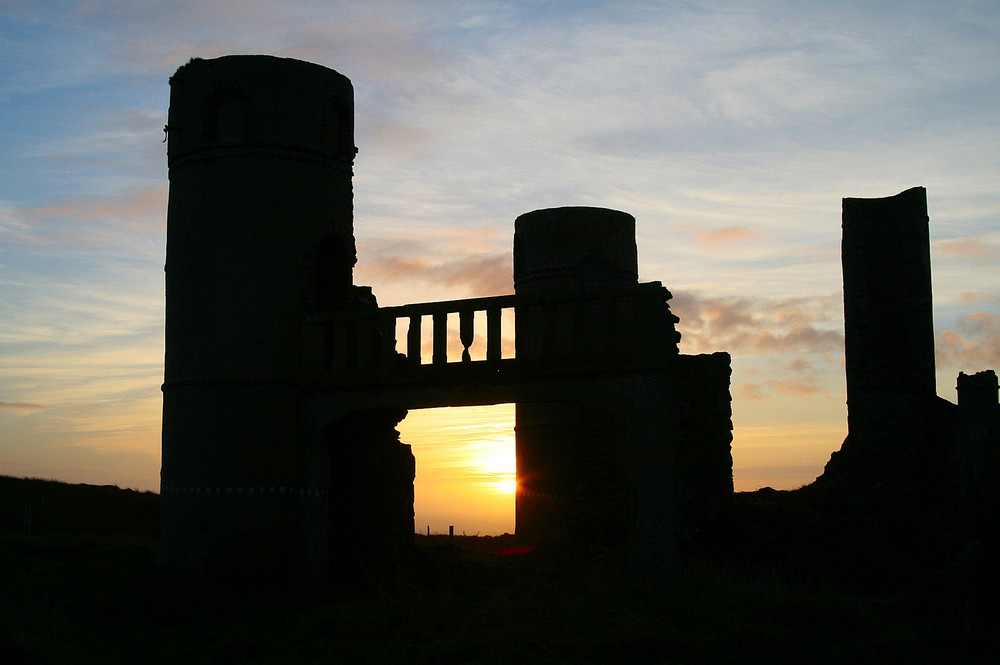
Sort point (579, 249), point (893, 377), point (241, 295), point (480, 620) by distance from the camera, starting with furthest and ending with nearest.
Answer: point (893, 377) → point (579, 249) → point (241, 295) → point (480, 620)

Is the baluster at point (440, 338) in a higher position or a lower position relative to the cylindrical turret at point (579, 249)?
lower

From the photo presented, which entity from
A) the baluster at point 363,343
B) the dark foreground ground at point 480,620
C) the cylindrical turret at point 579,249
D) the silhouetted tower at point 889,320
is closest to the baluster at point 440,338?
the baluster at point 363,343

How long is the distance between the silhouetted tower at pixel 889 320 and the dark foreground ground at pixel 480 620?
8098 millimetres

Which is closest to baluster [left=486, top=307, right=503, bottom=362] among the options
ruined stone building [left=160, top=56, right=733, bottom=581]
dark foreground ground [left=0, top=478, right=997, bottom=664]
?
ruined stone building [left=160, top=56, right=733, bottom=581]

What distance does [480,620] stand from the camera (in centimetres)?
1138

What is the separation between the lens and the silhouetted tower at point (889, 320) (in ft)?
72.7

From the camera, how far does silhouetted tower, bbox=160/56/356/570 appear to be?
1499 centimetres

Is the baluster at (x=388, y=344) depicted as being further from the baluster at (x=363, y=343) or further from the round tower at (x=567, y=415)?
the round tower at (x=567, y=415)

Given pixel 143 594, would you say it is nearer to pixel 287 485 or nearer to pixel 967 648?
pixel 287 485

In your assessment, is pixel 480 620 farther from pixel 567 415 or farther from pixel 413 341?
pixel 567 415

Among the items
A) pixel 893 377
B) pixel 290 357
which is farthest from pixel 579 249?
pixel 893 377

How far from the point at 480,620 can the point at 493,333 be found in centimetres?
412

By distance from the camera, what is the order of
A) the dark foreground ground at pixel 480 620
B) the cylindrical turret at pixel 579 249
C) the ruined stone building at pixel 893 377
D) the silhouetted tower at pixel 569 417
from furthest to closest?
the ruined stone building at pixel 893 377 → the cylindrical turret at pixel 579 249 → the silhouetted tower at pixel 569 417 → the dark foreground ground at pixel 480 620

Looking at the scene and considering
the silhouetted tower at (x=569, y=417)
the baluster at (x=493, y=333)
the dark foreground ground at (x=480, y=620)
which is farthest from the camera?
the silhouetted tower at (x=569, y=417)
